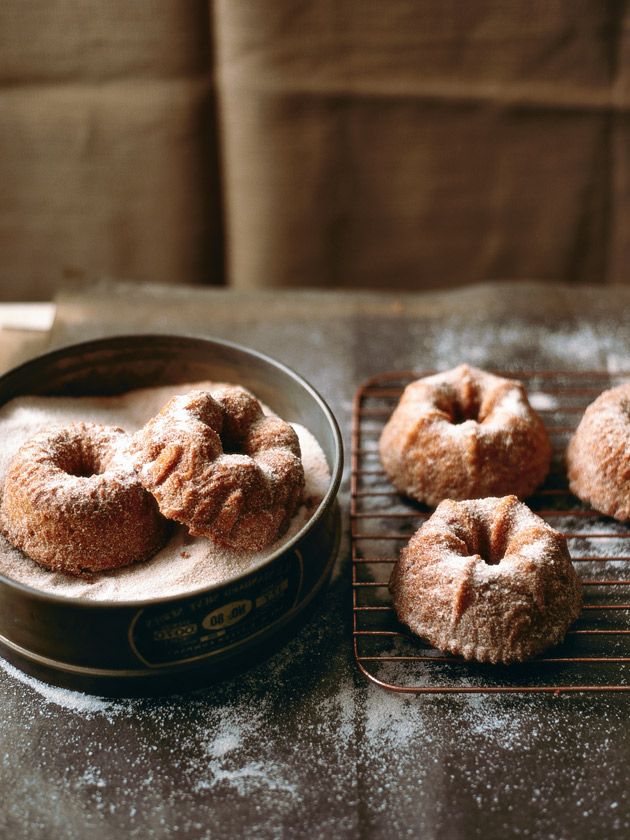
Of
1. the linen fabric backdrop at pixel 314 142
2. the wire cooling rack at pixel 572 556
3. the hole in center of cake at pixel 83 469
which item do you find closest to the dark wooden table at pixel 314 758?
the wire cooling rack at pixel 572 556

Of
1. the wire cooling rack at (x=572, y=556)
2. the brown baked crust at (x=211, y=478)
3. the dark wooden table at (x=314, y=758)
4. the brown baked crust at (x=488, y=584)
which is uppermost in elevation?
the brown baked crust at (x=211, y=478)

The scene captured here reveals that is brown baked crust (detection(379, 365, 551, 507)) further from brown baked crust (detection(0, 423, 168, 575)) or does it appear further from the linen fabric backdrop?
the linen fabric backdrop

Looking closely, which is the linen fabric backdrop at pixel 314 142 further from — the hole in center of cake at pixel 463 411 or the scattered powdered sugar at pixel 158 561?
the hole in center of cake at pixel 463 411

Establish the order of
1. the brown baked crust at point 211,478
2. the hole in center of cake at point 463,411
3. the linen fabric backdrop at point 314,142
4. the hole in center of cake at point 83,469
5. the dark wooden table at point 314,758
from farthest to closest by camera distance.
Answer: the linen fabric backdrop at point 314,142
the hole in center of cake at point 463,411
the hole in center of cake at point 83,469
the brown baked crust at point 211,478
the dark wooden table at point 314,758

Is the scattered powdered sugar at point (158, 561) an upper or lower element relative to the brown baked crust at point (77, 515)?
lower

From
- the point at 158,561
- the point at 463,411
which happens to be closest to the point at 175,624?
the point at 158,561

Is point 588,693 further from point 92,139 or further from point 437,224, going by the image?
point 92,139
